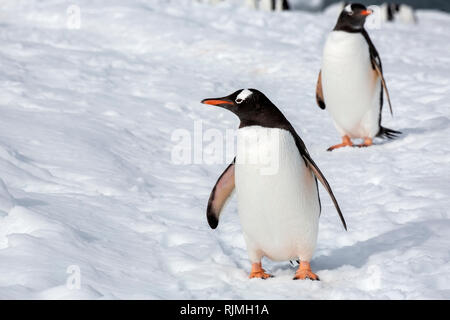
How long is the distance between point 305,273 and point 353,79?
2.75 metres

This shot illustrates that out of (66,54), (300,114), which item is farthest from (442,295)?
(66,54)

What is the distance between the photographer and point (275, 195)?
2.81m

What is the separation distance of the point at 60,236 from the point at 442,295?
→ 5.33ft

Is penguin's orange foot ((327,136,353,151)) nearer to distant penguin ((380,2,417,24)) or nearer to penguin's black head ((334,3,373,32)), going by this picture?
penguin's black head ((334,3,373,32))

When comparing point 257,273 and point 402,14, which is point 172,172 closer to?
point 257,273

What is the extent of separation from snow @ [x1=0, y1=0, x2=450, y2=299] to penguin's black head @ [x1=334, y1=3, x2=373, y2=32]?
987 mm

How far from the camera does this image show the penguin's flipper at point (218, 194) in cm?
302

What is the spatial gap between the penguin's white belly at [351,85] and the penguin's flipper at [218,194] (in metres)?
2.51

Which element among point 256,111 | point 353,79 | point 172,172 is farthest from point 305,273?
point 353,79

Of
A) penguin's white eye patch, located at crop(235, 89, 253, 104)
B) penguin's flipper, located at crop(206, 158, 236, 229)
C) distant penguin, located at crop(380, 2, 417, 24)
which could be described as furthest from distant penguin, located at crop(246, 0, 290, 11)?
penguin's white eye patch, located at crop(235, 89, 253, 104)

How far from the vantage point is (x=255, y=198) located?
2840mm

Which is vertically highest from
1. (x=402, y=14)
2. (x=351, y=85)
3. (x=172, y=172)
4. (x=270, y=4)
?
(x=351, y=85)

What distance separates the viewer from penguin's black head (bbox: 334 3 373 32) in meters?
5.09

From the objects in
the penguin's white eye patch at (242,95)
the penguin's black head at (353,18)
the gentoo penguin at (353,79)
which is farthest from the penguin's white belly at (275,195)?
the penguin's black head at (353,18)
